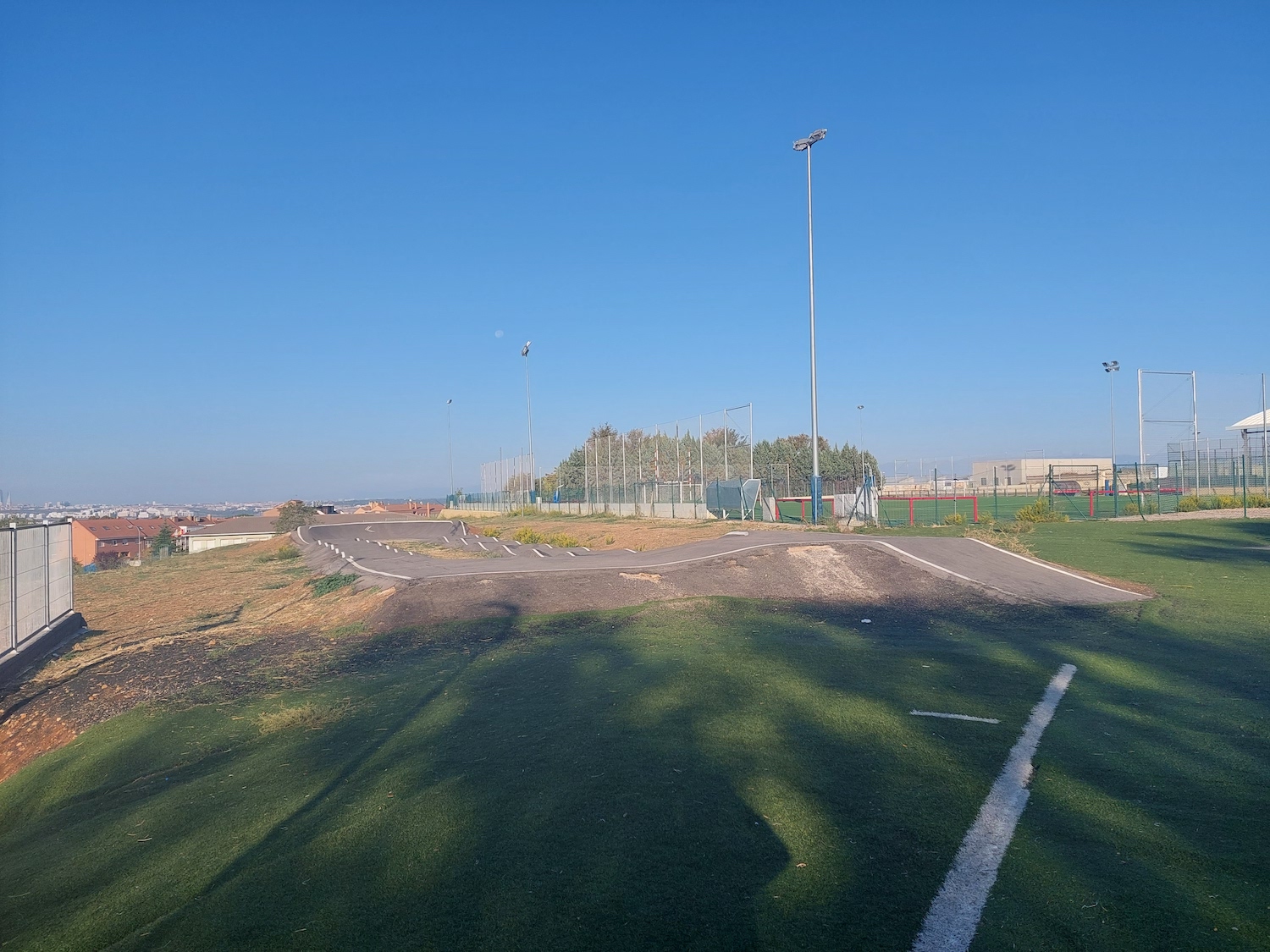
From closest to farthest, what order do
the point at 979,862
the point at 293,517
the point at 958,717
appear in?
the point at 979,862
the point at 958,717
the point at 293,517

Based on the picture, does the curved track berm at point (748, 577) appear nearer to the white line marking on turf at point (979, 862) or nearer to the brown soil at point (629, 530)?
the brown soil at point (629, 530)

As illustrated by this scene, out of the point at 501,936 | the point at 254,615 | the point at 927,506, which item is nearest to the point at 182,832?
the point at 501,936

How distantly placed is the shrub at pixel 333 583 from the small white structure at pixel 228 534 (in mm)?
35083

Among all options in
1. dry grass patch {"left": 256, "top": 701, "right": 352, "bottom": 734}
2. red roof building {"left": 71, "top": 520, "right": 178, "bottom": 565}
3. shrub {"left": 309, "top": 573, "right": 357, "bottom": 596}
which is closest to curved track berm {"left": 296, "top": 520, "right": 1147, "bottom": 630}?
shrub {"left": 309, "top": 573, "right": 357, "bottom": 596}

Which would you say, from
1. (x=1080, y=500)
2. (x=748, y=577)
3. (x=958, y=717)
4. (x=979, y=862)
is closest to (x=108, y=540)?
(x=748, y=577)

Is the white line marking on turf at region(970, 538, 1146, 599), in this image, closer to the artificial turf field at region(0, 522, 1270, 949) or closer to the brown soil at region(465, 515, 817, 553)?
the artificial turf field at region(0, 522, 1270, 949)

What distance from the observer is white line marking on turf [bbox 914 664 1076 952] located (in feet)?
11.9

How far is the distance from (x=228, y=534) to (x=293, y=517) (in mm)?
4087

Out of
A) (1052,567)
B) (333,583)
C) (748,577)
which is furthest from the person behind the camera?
(333,583)

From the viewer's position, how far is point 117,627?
1595 centimetres

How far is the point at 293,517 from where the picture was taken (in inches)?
2272

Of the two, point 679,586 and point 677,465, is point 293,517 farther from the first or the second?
point 679,586

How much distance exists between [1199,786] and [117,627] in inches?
663

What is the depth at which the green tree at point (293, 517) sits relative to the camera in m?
56.1
